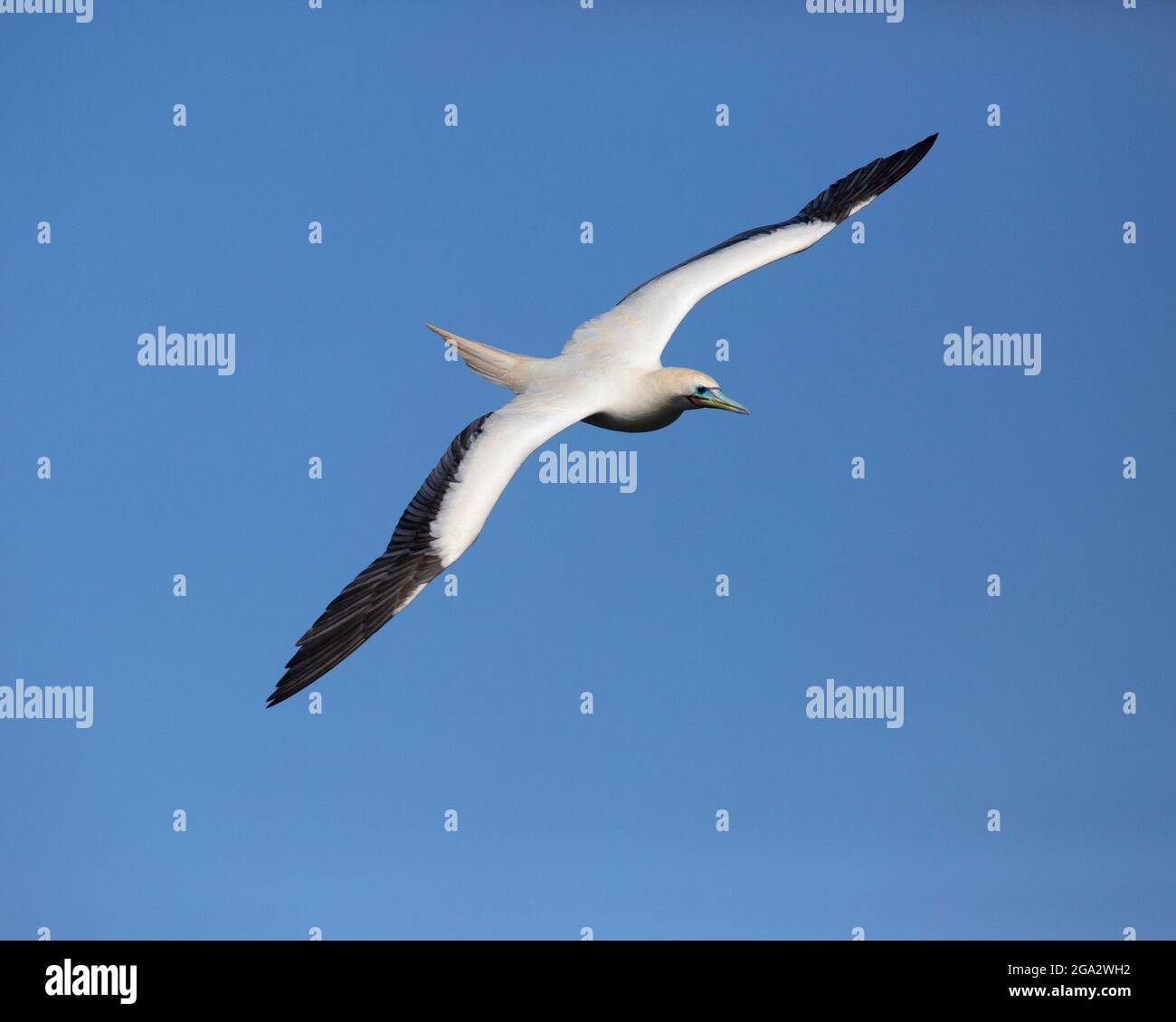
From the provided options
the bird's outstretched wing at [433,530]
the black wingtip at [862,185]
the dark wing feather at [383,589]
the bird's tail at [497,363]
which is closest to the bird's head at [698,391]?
the bird's outstretched wing at [433,530]

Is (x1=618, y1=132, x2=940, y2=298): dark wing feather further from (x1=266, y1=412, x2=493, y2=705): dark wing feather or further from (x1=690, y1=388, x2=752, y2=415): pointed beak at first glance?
(x1=266, y1=412, x2=493, y2=705): dark wing feather

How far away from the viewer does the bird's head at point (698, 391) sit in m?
9.66

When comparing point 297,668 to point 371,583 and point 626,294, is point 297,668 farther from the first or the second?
point 626,294

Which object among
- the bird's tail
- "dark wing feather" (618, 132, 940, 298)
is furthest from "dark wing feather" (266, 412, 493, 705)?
"dark wing feather" (618, 132, 940, 298)

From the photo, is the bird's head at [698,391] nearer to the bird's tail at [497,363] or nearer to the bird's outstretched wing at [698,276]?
the bird's outstretched wing at [698,276]

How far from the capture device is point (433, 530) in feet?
29.0

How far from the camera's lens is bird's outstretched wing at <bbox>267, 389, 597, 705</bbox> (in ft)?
27.5

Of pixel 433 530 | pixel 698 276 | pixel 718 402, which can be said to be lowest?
pixel 433 530

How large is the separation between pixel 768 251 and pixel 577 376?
2127 mm

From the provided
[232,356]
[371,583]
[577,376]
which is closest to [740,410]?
[577,376]

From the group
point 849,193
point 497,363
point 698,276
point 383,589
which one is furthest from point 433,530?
point 849,193

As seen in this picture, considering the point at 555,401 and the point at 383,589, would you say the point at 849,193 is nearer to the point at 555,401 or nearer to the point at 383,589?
the point at 555,401

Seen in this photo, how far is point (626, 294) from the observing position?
1098 centimetres

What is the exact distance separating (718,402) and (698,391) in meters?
0.16
